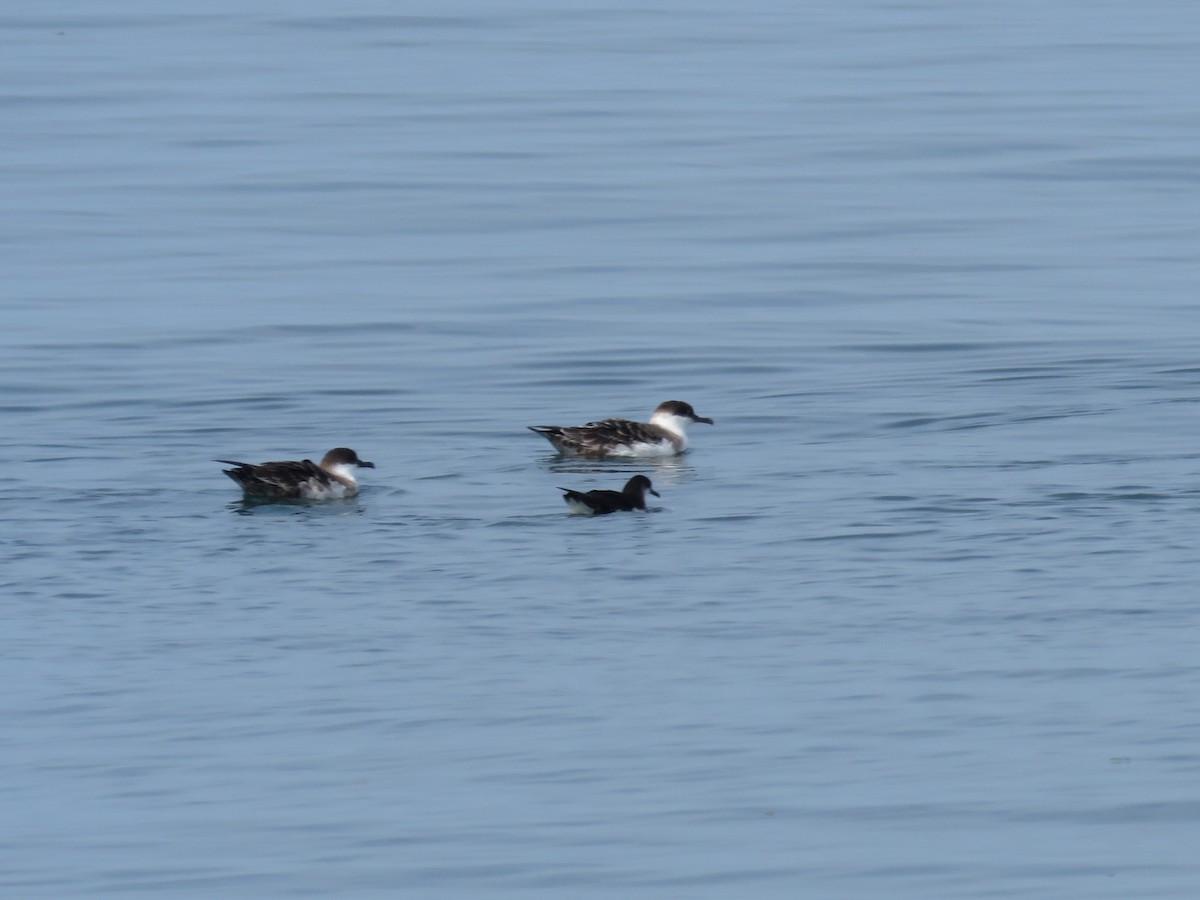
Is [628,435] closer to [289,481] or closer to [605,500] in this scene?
[605,500]

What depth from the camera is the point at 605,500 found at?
15.3 m

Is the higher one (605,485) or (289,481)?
(605,485)

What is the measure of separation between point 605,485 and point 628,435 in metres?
1.12

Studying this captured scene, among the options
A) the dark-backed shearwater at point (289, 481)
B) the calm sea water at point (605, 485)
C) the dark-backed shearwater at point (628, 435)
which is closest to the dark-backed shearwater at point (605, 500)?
the calm sea water at point (605, 485)

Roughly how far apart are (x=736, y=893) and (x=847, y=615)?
3914 millimetres

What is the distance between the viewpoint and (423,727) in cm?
1048

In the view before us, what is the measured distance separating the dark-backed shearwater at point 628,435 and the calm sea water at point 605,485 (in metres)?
0.22

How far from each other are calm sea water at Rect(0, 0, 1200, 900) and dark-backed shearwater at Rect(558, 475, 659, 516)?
0.67 feet

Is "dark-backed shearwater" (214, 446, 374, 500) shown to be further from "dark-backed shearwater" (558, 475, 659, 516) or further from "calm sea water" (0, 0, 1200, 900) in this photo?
"dark-backed shearwater" (558, 475, 659, 516)

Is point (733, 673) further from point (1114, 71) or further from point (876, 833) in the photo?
point (1114, 71)

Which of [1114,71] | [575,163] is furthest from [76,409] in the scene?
[1114,71]

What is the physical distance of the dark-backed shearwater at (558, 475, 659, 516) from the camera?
15258 mm

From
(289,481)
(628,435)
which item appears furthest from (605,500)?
(628,435)

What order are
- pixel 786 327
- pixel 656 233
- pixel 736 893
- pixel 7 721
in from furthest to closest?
pixel 656 233 → pixel 786 327 → pixel 7 721 → pixel 736 893
